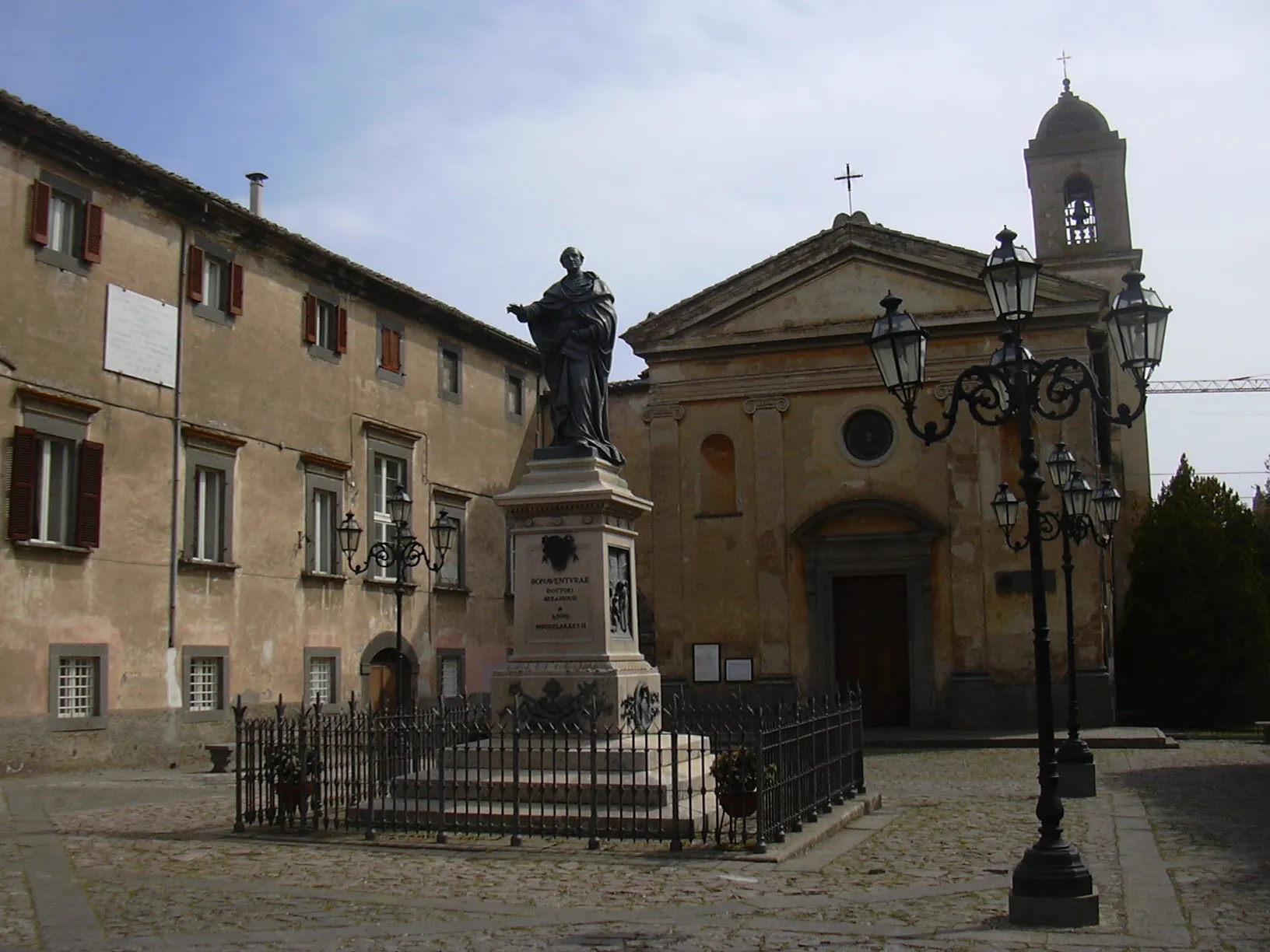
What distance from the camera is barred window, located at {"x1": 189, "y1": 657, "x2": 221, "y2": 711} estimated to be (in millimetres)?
20484

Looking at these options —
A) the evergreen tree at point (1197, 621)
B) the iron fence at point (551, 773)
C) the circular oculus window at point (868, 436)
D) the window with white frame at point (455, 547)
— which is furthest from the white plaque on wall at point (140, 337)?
the evergreen tree at point (1197, 621)

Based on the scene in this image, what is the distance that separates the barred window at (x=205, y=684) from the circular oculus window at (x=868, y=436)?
13769 millimetres

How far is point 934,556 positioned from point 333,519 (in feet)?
40.1

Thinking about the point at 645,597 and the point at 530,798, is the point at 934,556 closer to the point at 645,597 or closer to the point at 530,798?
the point at 645,597

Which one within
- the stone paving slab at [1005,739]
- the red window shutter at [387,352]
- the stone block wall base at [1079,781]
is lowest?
the stone paving slab at [1005,739]

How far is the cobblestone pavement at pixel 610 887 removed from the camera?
7.04 metres

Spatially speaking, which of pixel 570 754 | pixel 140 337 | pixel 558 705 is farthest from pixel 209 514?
pixel 570 754

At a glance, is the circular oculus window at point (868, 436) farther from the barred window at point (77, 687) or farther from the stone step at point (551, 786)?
the stone step at point (551, 786)

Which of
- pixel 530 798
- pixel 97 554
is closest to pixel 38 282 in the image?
pixel 97 554

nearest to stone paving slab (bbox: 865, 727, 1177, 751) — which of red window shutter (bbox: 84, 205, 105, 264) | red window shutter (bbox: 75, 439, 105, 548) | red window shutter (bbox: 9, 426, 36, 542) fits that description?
red window shutter (bbox: 75, 439, 105, 548)

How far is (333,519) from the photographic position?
2434 centimetres

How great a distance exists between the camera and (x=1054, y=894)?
729 centimetres

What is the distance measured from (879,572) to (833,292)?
6.28 m

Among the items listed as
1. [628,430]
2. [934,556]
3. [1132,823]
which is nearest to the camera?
[1132,823]
